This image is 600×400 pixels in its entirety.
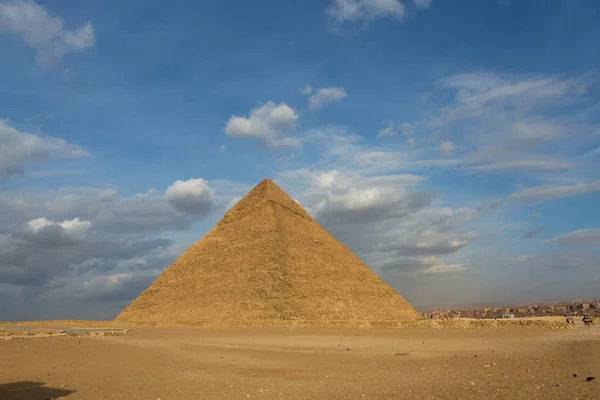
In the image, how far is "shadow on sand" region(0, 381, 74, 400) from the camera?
8.30 meters

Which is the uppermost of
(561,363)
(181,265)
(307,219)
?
(307,219)

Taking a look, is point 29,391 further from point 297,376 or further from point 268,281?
point 268,281

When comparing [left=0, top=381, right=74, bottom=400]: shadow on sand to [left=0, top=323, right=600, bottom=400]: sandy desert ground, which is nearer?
[left=0, top=381, right=74, bottom=400]: shadow on sand

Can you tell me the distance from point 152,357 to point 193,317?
131 ft

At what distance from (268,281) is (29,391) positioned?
46.0 m

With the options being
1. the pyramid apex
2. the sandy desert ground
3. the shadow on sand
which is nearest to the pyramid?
the pyramid apex

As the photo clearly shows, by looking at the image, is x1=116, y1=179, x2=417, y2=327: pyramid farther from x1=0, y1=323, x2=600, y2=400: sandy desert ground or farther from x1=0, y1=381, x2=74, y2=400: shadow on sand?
x1=0, y1=381, x2=74, y2=400: shadow on sand

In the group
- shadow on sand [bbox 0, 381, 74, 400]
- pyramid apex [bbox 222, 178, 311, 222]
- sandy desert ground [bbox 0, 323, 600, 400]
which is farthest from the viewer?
pyramid apex [bbox 222, 178, 311, 222]

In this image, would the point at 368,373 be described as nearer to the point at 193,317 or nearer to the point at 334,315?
the point at 334,315

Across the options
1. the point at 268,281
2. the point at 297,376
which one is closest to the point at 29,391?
the point at 297,376

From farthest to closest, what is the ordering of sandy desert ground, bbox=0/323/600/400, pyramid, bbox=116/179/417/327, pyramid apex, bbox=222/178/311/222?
pyramid apex, bbox=222/178/311/222, pyramid, bbox=116/179/417/327, sandy desert ground, bbox=0/323/600/400

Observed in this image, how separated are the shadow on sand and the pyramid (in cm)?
3643

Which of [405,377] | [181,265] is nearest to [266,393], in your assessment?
[405,377]

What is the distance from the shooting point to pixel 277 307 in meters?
49.6
